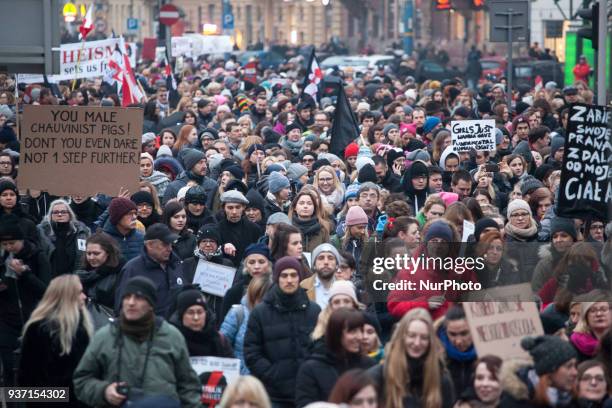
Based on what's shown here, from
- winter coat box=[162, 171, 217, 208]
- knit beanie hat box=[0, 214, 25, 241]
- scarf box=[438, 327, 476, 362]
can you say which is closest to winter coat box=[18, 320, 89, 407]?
knit beanie hat box=[0, 214, 25, 241]

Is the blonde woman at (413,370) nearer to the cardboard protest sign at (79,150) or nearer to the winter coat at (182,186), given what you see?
the cardboard protest sign at (79,150)

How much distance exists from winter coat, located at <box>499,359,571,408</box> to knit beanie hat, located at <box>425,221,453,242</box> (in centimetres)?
256

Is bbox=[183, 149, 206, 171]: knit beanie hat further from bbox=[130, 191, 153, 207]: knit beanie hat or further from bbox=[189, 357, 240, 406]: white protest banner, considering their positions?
bbox=[189, 357, 240, 406]: white protest banner

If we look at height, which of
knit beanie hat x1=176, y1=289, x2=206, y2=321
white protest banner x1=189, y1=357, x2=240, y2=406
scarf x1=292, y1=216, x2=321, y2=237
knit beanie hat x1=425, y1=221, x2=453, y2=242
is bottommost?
white protest banner x1=189, y1=357, x2=240, y2=406

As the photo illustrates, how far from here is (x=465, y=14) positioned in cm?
6675

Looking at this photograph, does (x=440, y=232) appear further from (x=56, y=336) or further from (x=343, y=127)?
(x=343, y=127)

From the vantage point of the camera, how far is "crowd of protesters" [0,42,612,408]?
7.45m

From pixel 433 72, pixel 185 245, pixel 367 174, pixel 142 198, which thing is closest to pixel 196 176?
pixel 367 174

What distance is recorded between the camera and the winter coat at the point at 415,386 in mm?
7320

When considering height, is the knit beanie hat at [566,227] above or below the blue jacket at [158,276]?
above

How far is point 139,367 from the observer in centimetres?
767

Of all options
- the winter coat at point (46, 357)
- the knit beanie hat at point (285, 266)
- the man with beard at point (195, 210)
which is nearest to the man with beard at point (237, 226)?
the man with beard at point (195, 210)

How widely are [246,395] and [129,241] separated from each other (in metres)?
4.40

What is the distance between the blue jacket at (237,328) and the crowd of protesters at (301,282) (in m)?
0.01
